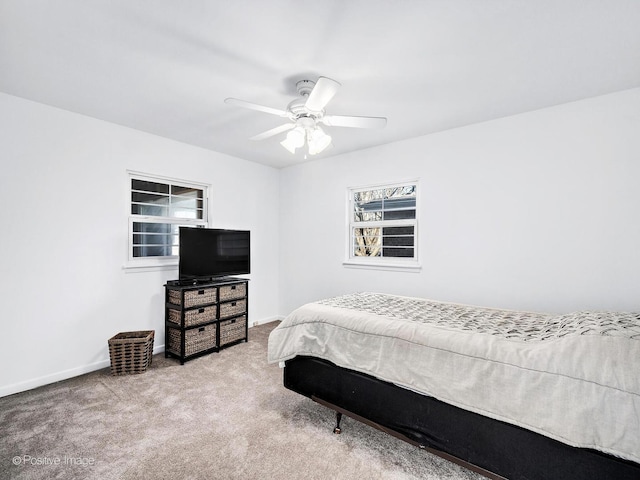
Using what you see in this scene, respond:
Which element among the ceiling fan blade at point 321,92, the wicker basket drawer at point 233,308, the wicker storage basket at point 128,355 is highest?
the ceiling fan blade at point 321,92

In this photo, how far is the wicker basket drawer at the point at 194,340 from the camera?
3.10 metres

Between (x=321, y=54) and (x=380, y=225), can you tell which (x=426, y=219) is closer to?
(x=380, y=225)

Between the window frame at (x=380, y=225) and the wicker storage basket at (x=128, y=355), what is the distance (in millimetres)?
2474

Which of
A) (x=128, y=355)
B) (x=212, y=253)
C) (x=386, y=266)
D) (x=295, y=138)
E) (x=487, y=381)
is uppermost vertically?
(x=295, y=138)

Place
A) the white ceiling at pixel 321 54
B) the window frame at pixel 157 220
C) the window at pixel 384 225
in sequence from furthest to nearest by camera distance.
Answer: the window at pixel 384 225, the window frame at pixel 157 220, the white ceiling at pixel 321 54

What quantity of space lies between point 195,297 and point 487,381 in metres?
2.78

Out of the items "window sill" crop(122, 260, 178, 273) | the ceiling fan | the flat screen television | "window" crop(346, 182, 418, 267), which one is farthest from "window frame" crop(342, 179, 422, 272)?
"window sill" crop(122, 260, 178, 273)

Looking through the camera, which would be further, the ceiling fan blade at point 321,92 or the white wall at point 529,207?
the white wall at point 529,207

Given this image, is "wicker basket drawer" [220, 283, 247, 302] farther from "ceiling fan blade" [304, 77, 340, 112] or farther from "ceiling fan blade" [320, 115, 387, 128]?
"ceiling fan blade" [304, 77, 340, 112]

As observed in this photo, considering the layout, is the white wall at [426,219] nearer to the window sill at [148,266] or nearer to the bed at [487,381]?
the window sill at [148,266]

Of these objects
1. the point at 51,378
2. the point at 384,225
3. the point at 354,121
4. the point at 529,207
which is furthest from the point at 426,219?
the point at 51,378

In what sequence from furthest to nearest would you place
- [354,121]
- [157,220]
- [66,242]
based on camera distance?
[157,220] → [66,242] → [354,121]

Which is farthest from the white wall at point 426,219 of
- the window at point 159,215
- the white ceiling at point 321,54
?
the white ceiling at point 321,54

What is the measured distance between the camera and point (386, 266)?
3.62 meters
